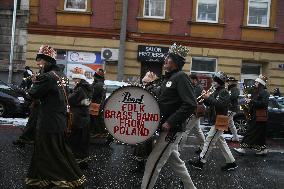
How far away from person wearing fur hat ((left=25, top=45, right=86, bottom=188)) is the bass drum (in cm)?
74

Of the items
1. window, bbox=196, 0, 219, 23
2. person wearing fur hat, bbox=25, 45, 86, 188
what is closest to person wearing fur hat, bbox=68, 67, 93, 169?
person wearing fur hat, bbox=25, 45, 86, 188

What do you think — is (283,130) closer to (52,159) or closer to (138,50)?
(138,50)

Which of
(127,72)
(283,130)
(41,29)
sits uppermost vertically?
(41,29)

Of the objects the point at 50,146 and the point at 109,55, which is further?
the point at 109,55

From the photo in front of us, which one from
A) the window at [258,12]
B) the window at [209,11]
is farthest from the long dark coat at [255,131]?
the window at [258,12]

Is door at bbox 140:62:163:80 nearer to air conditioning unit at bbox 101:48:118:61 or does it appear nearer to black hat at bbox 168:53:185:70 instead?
air conditioning unit at bbox 101:48:118:61

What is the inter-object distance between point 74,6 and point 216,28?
659cm

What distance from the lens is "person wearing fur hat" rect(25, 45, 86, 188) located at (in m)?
6.68

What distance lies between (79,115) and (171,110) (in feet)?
9.72

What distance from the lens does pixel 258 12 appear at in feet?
80.8

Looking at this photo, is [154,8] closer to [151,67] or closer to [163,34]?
[163,34]

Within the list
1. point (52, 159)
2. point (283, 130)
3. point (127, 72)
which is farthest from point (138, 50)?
point (52, 159)

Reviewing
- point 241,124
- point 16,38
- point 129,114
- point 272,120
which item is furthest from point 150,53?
point 129,114

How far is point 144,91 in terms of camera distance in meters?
6.46
